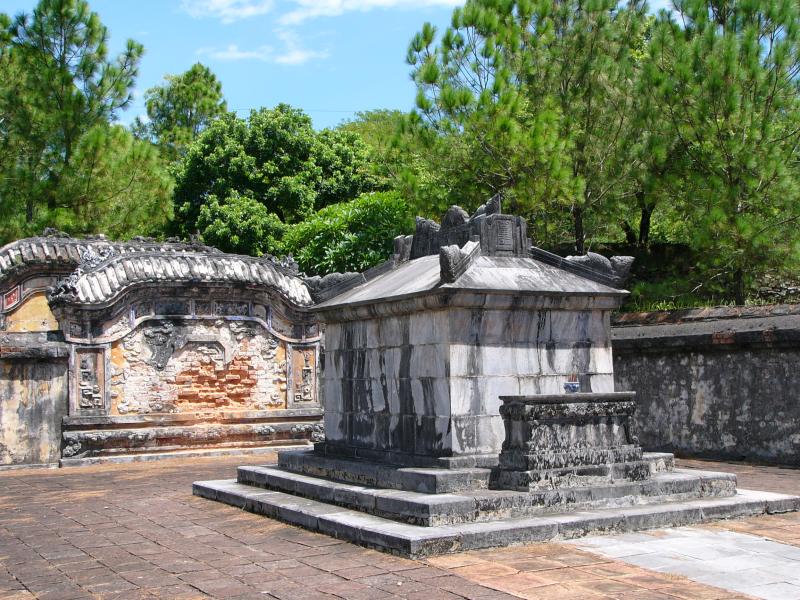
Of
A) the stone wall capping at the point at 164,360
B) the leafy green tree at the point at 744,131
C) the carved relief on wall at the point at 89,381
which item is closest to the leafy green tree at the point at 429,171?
the stone wall capping at the point at 164,360

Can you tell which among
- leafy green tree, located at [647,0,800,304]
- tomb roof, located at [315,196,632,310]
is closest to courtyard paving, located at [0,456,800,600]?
tomb roof, located at [315,196,632,310]

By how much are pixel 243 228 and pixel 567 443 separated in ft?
69.0

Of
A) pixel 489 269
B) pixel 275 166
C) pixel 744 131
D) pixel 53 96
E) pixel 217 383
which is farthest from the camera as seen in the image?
pixel 275 166

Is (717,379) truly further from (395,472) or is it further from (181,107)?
(181,107)

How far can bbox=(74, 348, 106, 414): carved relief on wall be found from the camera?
14.5 m

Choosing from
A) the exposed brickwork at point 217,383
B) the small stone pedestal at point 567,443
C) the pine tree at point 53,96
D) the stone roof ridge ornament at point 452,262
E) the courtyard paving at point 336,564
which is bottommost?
the courtyard paving at point 336,564

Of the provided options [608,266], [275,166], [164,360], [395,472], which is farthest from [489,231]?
[275,166]

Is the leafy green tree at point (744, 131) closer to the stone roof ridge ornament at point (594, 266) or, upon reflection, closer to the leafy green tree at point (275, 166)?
the stone roof ridge ornament at point (594, 266)

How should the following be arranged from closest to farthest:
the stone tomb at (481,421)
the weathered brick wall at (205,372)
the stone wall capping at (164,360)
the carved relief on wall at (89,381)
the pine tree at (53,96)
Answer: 1. the stone tomb at (481,421)
2. the stone wall capping at (164,360)
3. the carved relief on wall at (89,381)
4. the weathered brick wall at (205,372)
5. the pine tree at (53,96)

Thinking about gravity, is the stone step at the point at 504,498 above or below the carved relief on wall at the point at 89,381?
below

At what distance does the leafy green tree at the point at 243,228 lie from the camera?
27141 mm

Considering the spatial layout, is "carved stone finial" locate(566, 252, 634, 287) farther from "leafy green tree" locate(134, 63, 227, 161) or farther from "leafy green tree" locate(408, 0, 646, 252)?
"leafy green tree" locate(134, 63, 227, 161)

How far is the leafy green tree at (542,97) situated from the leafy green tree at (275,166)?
38.1ft

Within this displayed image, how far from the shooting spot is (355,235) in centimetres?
2238
